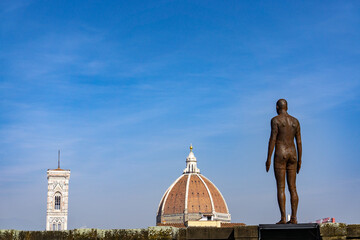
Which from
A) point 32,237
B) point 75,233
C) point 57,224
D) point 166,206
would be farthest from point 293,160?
point 166,206

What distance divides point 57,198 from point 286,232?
150434 mm

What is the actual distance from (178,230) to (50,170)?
14978 centimetres

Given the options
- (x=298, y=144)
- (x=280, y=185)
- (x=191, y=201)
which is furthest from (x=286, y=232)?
(x=191, y=201)

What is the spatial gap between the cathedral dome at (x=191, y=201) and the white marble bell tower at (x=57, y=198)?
32.4m

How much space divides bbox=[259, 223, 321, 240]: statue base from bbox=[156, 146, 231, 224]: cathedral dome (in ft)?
536

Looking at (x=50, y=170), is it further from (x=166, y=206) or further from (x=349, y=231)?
(x=349, y=231)

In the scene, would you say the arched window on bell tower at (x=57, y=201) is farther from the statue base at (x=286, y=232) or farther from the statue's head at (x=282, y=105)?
the statue base at (x=286, y=232)

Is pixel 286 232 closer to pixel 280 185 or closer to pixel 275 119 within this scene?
pixel 280 185

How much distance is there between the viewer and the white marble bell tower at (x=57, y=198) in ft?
511

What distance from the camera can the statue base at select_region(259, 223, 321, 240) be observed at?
11.6 m

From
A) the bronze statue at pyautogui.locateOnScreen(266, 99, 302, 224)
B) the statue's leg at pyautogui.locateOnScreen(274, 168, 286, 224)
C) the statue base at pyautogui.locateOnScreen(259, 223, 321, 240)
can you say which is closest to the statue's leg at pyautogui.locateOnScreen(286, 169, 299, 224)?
the bronze statue at pyautogui.locateOnScreen(266, 99, 302, 224)

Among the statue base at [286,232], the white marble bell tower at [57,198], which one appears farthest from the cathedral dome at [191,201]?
the statue base at [286,232]

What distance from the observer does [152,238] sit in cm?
1208

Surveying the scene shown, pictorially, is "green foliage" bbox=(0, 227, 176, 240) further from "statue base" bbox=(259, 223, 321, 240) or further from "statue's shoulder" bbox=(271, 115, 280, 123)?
"statue's shoulder" bbox=(271, 115, 280, 123)
